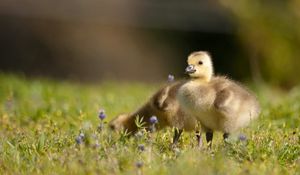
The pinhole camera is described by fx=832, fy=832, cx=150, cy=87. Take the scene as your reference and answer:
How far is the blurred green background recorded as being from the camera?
15.6 metres

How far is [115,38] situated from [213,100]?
36.6ft

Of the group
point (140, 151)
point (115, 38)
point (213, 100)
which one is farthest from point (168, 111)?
point (115, 38)

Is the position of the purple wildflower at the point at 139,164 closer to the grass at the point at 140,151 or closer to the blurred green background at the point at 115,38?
the grass at the point at 140,151

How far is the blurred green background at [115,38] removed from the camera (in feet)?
51.2

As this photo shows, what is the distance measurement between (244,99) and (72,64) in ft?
35.6

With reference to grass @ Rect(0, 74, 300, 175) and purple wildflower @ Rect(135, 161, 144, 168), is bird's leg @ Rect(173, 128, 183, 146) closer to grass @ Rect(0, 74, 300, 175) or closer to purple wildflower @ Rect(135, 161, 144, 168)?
grass @ Rect(0, 74, 300, 175)

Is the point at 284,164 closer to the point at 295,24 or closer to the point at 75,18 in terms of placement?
the point at 295,24

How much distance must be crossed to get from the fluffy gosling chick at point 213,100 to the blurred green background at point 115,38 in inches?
366

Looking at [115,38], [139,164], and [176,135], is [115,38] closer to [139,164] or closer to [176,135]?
[176,135]

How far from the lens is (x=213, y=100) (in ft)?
17.0

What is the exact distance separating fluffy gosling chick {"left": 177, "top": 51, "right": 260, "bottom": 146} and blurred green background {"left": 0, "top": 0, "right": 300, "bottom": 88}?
9284 mm

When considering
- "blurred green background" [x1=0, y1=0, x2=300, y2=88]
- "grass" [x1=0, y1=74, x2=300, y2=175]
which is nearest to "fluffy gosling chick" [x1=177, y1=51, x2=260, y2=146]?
"grass" [x1=0, y1=74, x2=300, y2=175]

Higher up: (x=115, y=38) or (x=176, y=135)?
(x=115, y=38)

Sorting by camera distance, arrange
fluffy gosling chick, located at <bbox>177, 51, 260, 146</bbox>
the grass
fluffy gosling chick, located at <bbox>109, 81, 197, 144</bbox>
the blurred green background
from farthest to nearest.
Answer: the blurred green background
fluffy gosling chick, located at <bbox>109, 81, 197, 144</bbox>
fluffy gosling chick, located at <bbox>177, 51, 260, 146</bbox>
the grass
